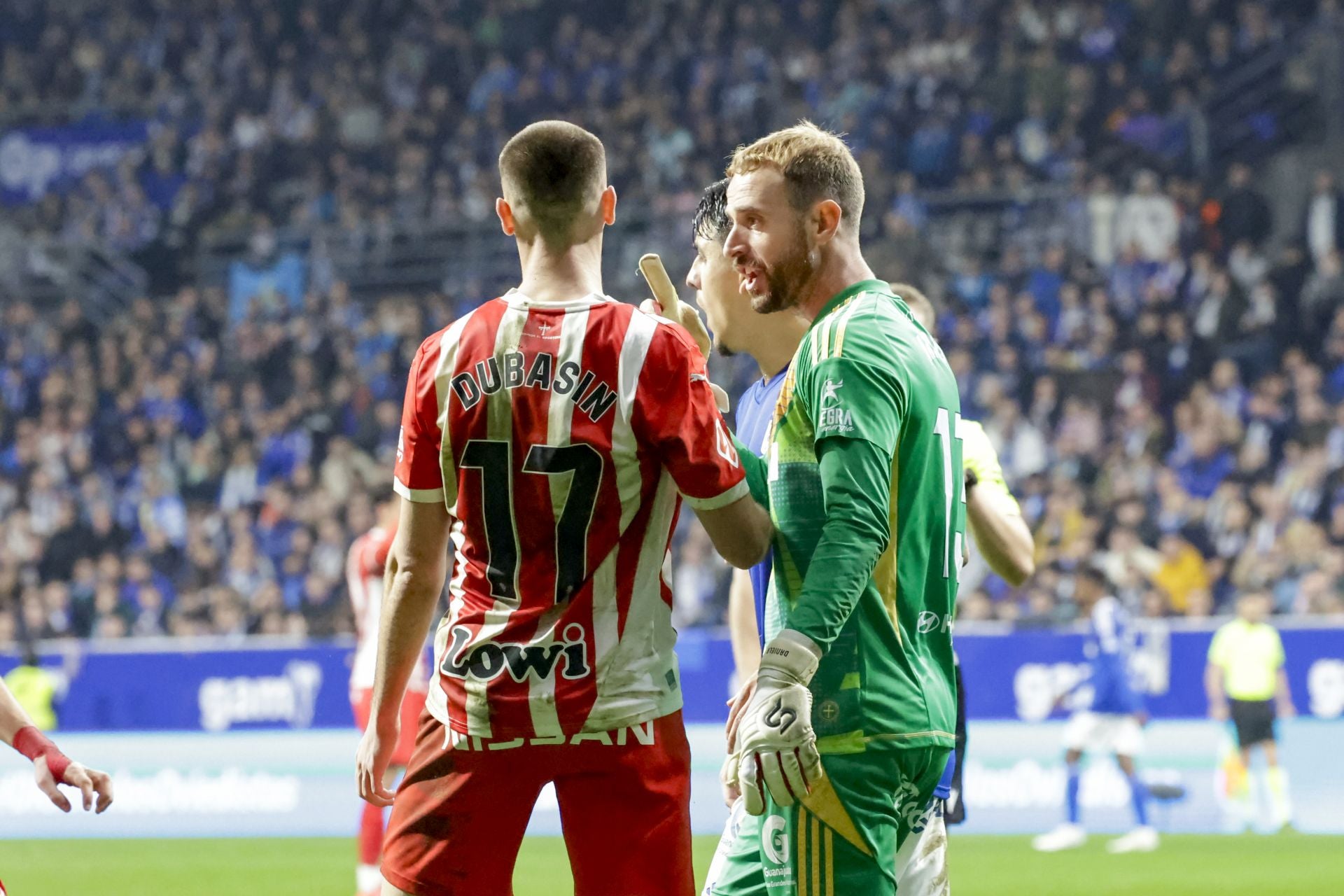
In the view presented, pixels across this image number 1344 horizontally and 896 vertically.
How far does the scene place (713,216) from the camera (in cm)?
457

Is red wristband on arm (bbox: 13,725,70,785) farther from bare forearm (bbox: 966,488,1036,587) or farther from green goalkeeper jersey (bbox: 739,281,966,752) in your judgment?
bare forearm (bbox: 966,488,1036,587)

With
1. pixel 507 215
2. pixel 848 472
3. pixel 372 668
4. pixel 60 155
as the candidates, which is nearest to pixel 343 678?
pixel 372 668

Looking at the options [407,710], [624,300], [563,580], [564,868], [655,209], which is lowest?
[564,868]

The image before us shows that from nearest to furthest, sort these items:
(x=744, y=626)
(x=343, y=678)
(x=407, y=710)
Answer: (x=744, y=626)
(x=407, y=710)
(x=343, y=678)

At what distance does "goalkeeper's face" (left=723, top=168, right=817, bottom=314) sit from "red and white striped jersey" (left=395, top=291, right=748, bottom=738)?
209 millimetres

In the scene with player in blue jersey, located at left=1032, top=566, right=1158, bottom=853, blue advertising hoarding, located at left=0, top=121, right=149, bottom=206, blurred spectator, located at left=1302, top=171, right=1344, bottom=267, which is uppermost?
blue advertising hoarding, located at left=0, top=121, right=149, bottom=206

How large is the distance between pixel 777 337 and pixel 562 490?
1192 mm

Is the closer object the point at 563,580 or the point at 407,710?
the point at 563,580

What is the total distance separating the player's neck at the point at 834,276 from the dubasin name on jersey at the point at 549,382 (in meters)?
0.47

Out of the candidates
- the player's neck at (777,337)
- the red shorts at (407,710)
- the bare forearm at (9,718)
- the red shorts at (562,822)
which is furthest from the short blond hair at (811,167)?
the red shorts at (407,710)

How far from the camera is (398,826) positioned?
11.7 feet

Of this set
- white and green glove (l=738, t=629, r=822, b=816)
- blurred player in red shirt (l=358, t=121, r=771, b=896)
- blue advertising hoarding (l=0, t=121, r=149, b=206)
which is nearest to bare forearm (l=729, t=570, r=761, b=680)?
blurred player in red shirt (l=358, t=121, r=771, b=896)

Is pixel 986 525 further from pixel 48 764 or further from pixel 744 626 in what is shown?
pixel 48 764

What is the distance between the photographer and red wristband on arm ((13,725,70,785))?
3709 mm
